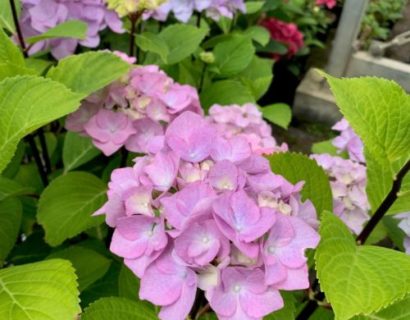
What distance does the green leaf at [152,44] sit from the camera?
3.71 feet

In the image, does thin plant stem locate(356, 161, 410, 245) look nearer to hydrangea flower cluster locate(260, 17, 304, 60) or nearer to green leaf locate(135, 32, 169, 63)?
green leaf locate(135, 32, 169, 63)

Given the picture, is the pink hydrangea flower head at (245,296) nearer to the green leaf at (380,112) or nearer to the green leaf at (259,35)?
the green leaf at (380,112)

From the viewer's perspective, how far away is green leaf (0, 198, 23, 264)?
0.93 m

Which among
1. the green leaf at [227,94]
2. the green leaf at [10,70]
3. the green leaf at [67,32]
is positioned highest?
the green leaf at [10,70]

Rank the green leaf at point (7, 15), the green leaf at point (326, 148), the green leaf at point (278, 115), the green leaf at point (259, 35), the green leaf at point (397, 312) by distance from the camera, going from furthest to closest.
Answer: the green leaf at point (259, 35)
the green leaf at point (278, 115)
the green leaf at point (326, 148)
the green leaf at point (7, 15)
the green leaf at point (397, 312)

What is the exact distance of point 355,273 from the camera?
0.56m

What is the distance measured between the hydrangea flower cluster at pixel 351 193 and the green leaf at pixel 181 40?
0.49 m

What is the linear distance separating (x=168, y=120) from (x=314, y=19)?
217cm

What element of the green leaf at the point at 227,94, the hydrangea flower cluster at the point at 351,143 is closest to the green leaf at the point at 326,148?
the hydrangea flower cluster at the point at 351,143

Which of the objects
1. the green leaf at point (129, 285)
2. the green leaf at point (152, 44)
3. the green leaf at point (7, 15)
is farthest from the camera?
the green leaf at point (152, 44)

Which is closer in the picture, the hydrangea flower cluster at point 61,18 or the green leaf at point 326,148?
the hydrangea flower cluster at point 61,18

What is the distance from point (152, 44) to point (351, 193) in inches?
19.8

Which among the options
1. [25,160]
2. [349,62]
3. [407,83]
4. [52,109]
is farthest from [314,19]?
[52,109]

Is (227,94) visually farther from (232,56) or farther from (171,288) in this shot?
(171,288)
